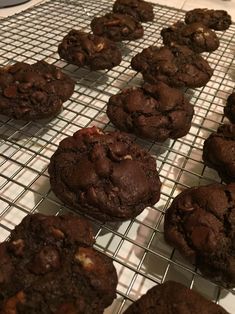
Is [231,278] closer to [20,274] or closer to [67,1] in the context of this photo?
[20,274]

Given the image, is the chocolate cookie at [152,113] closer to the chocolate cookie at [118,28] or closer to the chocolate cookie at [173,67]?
the chocolate cookie at [173,67]

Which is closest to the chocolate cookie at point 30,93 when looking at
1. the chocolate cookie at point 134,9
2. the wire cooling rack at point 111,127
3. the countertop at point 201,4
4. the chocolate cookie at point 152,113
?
the wire cooling rack at point 111,127

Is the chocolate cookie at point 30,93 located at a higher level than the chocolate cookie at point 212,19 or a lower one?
higher

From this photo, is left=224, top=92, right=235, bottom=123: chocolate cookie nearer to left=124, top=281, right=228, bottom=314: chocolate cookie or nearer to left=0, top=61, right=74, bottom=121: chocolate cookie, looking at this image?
left=0, top=61, right=74, bottom=121: chocolate cookie

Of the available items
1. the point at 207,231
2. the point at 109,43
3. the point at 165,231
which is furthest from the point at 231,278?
the point at 109,43

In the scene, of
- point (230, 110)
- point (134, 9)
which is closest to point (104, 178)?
point (230, 110)

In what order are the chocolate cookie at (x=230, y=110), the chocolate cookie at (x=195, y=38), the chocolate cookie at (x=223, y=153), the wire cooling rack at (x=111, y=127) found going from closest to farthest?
the wire cooling rack at (x=111, y=127), the chocolate cookie at (x=223, y=153), the chocolate cookie at (x=230, y=110), the chocolate cookie at (x=195, y=38)

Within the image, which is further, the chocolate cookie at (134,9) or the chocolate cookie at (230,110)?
the chocolate cookie at (134,9)
